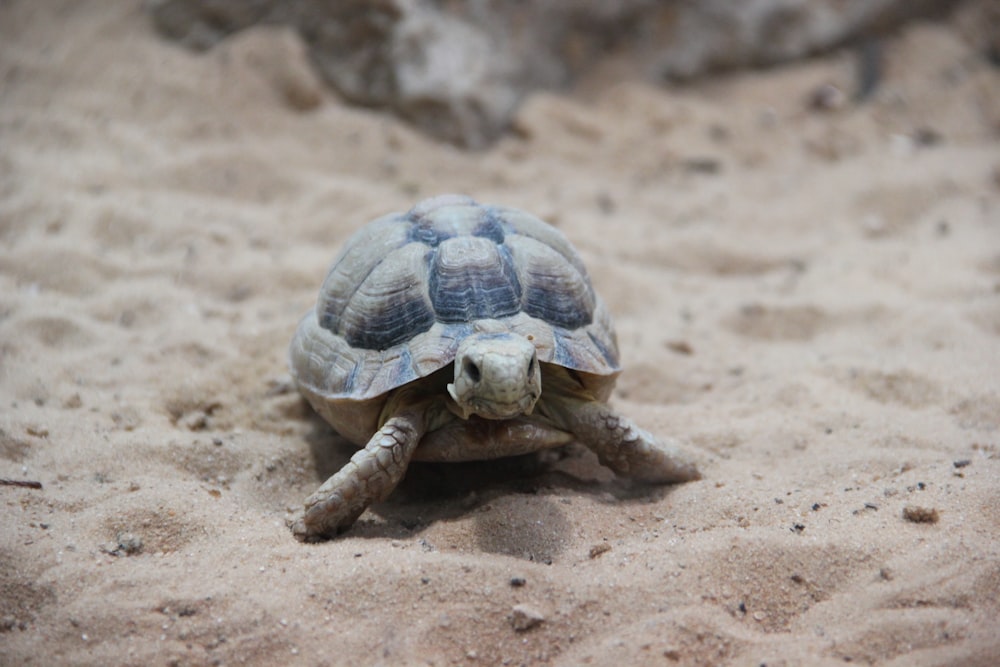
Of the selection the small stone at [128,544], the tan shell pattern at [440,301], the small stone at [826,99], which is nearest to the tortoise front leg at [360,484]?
the tan shell pattern at [440,301]

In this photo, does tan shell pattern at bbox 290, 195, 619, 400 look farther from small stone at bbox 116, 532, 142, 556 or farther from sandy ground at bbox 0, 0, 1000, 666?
small stone at bbox 116, 532, 142, 556

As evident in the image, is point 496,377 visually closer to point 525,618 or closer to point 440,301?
point 440,301

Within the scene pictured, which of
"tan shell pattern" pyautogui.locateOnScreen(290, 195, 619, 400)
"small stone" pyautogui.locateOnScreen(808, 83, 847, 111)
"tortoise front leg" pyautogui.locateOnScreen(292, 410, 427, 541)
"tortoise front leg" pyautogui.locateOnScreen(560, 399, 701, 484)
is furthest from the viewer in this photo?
"small stone" pyautogui.locateOnScreen(808, 83, 847, 111)

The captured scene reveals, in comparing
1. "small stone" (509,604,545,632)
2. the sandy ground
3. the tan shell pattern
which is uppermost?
the tan shell pattern

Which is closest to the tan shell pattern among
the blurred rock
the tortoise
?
the tortoise

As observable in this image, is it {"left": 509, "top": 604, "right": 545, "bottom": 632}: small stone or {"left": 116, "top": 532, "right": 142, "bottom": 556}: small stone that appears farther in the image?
{"left": 116, "top": 532, "right": 142, "bottom": 556}: small stone

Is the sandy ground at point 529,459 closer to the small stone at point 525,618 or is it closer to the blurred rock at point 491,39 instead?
the small stone at point 525,618

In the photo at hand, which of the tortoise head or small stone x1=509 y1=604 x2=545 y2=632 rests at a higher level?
the tortoise head

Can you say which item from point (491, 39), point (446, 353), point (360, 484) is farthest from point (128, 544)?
point (491, 39)
